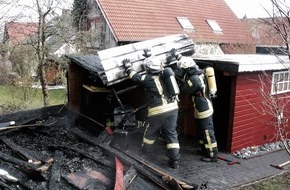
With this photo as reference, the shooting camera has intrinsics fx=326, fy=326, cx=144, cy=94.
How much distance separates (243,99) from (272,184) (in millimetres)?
2097

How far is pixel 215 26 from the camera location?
74.2 ft

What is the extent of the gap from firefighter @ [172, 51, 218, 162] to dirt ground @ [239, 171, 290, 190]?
Result: 1128 mm

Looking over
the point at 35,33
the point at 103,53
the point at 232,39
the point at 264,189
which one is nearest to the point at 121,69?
the point at 103,53

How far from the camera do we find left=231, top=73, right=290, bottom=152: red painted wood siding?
7289 mm

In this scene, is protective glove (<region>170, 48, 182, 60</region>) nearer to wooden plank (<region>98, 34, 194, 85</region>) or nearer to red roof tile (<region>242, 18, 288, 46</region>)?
wooden plank (<region>98, 34, 194, 85</region>)

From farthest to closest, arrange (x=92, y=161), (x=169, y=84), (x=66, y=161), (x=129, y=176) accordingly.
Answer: (x=169, y=84) → (x=92, y=161) → (x=66, y=161) → (x=129, y=176)

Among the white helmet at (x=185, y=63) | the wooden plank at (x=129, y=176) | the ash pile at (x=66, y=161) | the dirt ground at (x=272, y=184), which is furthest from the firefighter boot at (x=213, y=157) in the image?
the wooden plank at (x=129, y=176)

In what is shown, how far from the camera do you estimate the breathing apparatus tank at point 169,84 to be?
20.5 ft

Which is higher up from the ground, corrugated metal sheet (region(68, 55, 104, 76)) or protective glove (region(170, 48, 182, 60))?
protective glove (region(170, 48, 182, 60))

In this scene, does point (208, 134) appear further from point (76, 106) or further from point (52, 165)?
point (76, 106)

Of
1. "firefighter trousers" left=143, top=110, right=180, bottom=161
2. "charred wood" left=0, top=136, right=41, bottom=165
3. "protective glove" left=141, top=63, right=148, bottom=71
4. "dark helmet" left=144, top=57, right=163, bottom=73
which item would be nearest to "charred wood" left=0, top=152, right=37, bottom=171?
"charred wood" left=0, top=136, right=41, bottom=165

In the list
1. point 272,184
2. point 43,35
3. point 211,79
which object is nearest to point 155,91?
point 211,79

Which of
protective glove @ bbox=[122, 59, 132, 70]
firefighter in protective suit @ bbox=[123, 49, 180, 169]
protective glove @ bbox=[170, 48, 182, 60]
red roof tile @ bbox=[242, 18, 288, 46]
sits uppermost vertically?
red roof tile @ bbox=[242, 18, 288, 46]

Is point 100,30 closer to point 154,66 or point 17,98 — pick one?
point 17,98
